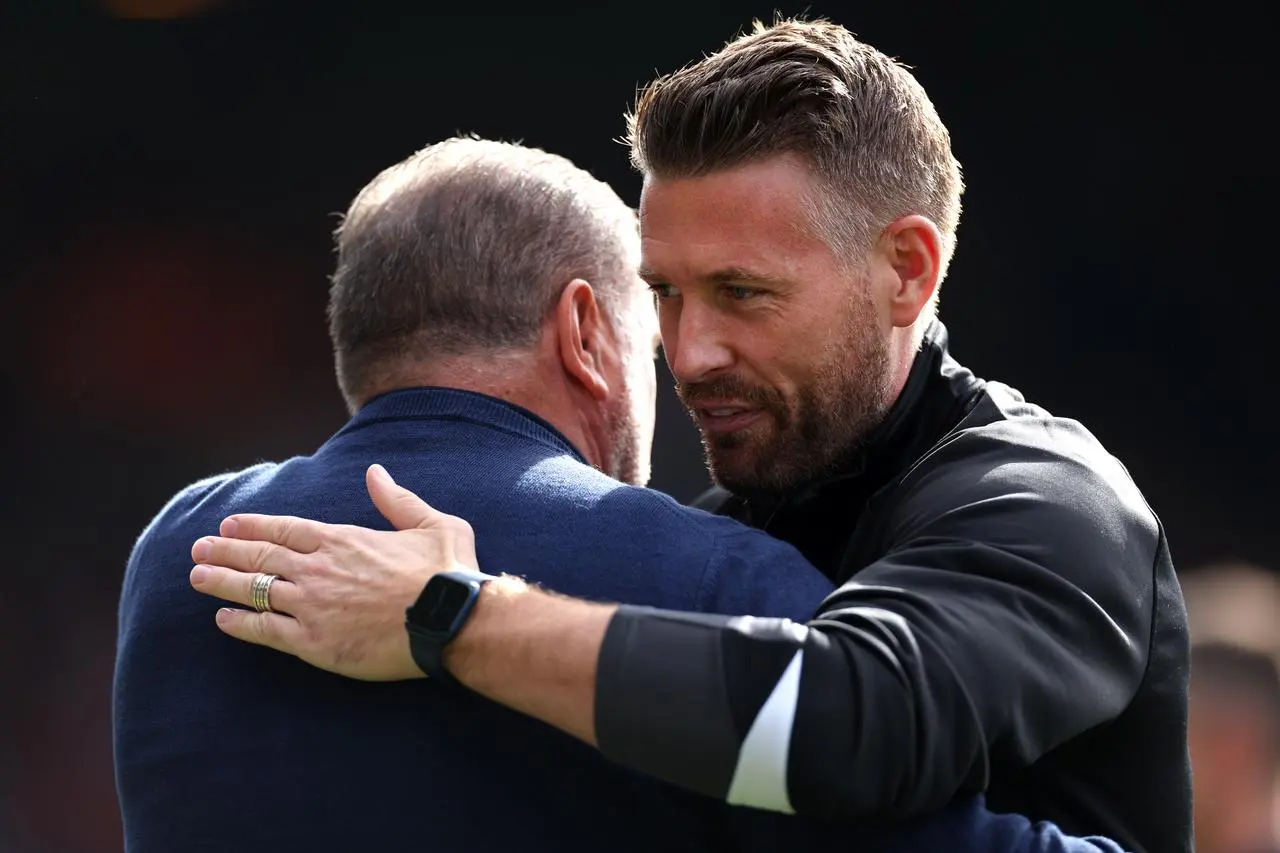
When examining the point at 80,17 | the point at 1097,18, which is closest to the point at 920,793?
the point at 1097,18

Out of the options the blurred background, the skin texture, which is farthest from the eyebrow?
the blurred background

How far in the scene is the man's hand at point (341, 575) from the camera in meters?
1.42

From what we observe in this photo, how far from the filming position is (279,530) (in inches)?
60.9

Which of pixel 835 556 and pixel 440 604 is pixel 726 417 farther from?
pixel 440 604

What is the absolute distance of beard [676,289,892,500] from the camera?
6.37 feet

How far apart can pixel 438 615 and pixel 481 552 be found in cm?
13

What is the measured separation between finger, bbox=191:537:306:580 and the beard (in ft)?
2.10

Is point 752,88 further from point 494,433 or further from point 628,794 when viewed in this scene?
point 628,794

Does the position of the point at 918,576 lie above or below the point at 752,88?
below

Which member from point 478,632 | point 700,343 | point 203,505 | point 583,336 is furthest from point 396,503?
point 700,343

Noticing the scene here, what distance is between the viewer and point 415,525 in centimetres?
149

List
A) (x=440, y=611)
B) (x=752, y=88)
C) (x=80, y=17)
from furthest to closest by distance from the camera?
1. (x=80, y=17)
2. (x=752, y=88)
3. (x=440, y=611)

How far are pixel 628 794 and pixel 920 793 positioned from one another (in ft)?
1.03

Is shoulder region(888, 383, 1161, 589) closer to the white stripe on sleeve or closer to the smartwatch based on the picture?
the white stripe on sleeve
